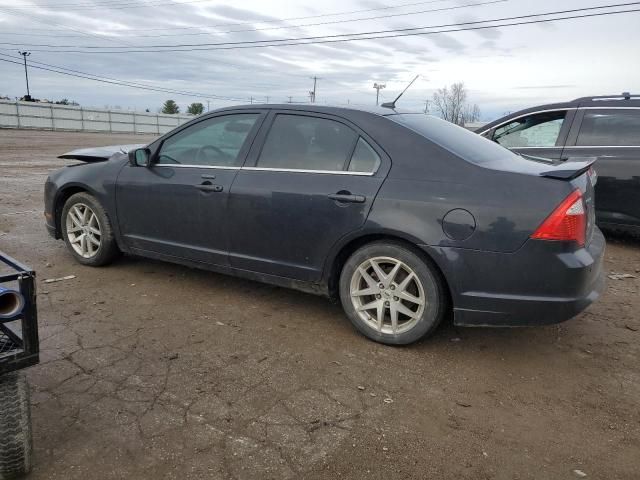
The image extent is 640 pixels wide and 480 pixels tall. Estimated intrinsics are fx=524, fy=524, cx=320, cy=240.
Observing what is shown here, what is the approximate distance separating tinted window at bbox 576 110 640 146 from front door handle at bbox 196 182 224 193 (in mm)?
4605

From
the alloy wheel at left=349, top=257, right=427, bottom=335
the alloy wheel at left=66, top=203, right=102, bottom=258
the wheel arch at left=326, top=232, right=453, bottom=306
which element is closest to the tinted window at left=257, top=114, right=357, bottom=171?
the wheel arch at left=326, top=232, right=453, bottom=306

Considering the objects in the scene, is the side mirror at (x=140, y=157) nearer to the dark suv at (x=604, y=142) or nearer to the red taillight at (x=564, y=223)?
the red taillight at (x=564, y=223)

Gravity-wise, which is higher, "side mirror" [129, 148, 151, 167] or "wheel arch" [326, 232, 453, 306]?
"side mirror" [129, 148, 151, 167]

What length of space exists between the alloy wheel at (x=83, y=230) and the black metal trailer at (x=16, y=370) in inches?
111

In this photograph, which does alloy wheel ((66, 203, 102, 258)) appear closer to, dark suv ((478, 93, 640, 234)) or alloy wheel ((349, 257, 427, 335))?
alloy wheel ((349, 257, 427, 335))

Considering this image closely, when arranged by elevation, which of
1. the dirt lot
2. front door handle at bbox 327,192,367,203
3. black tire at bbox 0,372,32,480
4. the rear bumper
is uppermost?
front door handle at bbox 327,192,367,203

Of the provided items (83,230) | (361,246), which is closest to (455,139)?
(361,246)

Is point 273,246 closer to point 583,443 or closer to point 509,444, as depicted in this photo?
point 509,444

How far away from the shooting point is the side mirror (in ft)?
14.9

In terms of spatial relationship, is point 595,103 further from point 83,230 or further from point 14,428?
point 14,428

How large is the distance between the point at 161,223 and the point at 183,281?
62 cm

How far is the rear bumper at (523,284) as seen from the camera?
119 inches

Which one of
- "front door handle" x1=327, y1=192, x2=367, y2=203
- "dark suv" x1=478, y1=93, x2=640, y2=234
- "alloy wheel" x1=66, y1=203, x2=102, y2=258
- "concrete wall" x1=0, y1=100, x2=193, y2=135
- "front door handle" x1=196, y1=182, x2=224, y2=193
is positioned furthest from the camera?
"concrete wall" x1=0, y1=100, x2=193, y2=135

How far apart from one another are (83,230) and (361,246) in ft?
9.62
